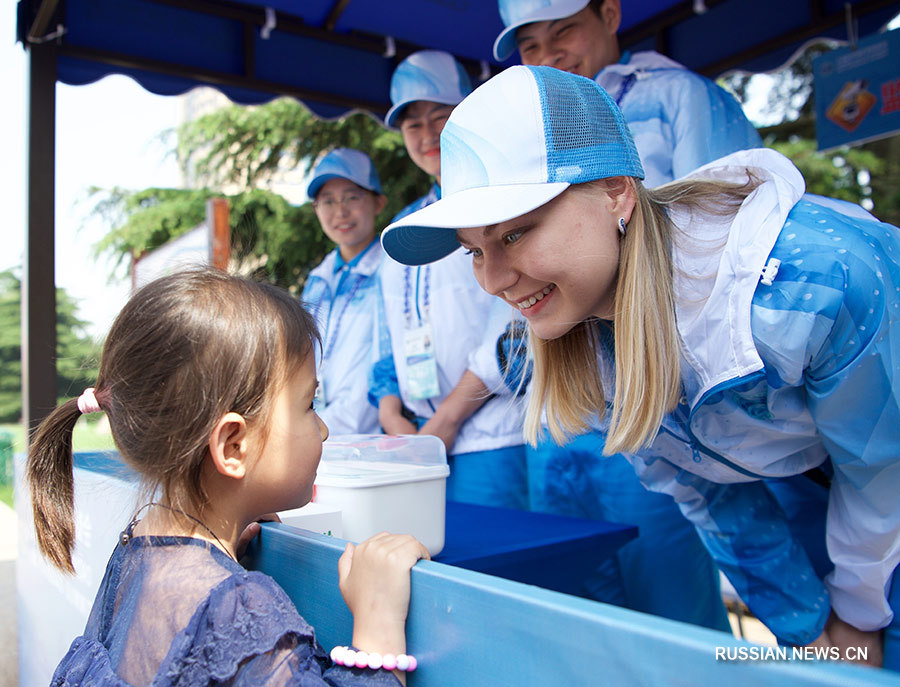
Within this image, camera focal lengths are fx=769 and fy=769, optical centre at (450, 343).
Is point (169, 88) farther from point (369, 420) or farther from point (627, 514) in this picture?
point (627, 514)

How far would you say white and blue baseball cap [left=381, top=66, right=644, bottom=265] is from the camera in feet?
3.39

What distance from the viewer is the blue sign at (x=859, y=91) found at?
3395 millimetres

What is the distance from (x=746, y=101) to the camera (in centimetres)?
884

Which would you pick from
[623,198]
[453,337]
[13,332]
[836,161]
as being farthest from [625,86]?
[13,332]

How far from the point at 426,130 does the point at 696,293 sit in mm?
1625

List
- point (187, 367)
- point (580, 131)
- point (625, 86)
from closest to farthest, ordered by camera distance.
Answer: point (187, 367)
point (580, 131)
point (625, 86)

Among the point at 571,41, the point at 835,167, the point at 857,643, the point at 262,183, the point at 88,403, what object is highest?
the point at 835,167

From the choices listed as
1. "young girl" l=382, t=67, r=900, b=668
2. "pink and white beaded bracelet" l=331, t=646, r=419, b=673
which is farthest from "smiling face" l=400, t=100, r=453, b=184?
"pink and white beaded bracelet" l=331, t=646, r=419, b=673

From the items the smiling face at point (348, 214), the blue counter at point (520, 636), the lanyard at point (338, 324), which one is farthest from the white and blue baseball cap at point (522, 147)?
the smiling face at point (348, 214)

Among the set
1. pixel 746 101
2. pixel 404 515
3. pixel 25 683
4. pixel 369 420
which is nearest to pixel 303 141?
pixel 746 101

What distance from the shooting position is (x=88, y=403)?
1081mm

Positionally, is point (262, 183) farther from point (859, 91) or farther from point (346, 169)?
point (859, 91)

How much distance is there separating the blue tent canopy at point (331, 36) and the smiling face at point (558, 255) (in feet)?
8.32

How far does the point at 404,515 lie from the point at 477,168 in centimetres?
59
